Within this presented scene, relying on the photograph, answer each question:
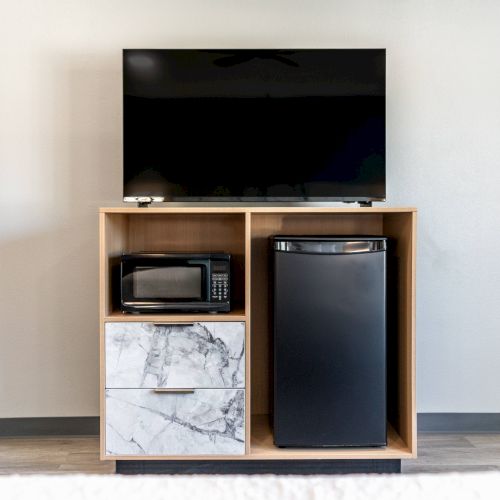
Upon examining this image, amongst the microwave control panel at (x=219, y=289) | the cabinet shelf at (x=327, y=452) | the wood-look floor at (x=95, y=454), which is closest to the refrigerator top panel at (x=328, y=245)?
the microwave control panel at (x=219, y=289)

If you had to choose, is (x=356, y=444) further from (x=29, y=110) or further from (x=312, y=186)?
(x=29, y=110)

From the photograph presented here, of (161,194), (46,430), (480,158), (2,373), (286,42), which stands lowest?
(46,430)

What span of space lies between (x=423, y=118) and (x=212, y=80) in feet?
3.10

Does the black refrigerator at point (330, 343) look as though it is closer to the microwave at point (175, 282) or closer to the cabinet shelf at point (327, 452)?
the cabinet shelf at point (327, 452)

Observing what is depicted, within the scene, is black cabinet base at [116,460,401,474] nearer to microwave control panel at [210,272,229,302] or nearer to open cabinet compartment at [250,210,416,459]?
open cabinet compartment at [250,210,416,459]

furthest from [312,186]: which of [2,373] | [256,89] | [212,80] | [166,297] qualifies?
[2,373]

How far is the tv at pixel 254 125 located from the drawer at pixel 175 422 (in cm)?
74

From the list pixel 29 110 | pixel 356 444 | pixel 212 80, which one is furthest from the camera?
pixel 29 110

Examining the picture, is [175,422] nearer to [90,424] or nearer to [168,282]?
[168,282]

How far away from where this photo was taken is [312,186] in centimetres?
211

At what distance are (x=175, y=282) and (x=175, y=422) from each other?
0.49 m

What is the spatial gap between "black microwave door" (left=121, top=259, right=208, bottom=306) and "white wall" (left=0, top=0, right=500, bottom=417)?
473 mm

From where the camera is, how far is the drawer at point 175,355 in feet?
6.12

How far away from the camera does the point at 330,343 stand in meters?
1.89
